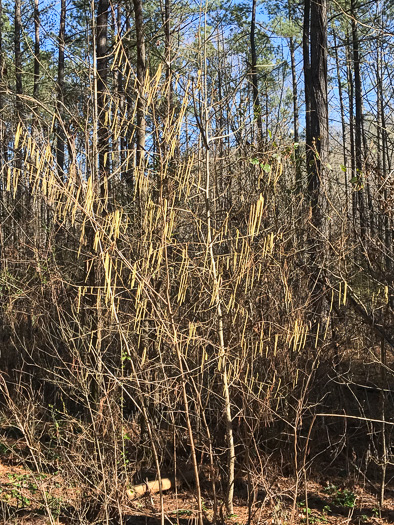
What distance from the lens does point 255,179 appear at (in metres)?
5.55

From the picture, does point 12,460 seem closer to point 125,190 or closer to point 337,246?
point 125,190

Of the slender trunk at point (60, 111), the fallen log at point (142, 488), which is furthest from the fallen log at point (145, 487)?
the slender trunk at point (60, 111)

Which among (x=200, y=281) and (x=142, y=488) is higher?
(x=200, y=281)

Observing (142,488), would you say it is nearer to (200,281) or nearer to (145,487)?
(145,487)

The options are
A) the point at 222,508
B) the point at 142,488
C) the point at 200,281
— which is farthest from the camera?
the point at 142,488

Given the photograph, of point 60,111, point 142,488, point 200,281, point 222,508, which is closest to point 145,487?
point 142,488

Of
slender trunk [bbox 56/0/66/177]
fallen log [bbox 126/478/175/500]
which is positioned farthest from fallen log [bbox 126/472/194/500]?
slender trunk [bbox 56/0/66/177]

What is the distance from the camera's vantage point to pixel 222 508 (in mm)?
5047

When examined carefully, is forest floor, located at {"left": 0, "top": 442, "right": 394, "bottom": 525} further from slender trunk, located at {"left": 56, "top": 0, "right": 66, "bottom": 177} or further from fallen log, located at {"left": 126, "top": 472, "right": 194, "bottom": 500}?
slender trunk, located at {"left": 56, "top": 0, "right": 66, "bottom": 177}

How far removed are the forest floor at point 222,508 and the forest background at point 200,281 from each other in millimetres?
205

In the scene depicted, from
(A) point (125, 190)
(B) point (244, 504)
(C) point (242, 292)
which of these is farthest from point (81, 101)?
(B) point (244, 504)

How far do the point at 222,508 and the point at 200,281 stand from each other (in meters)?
2.14

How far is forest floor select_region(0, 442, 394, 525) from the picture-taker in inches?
196

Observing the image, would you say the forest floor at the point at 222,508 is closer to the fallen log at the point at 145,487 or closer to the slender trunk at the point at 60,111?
the fallen log at the point at 145,487
